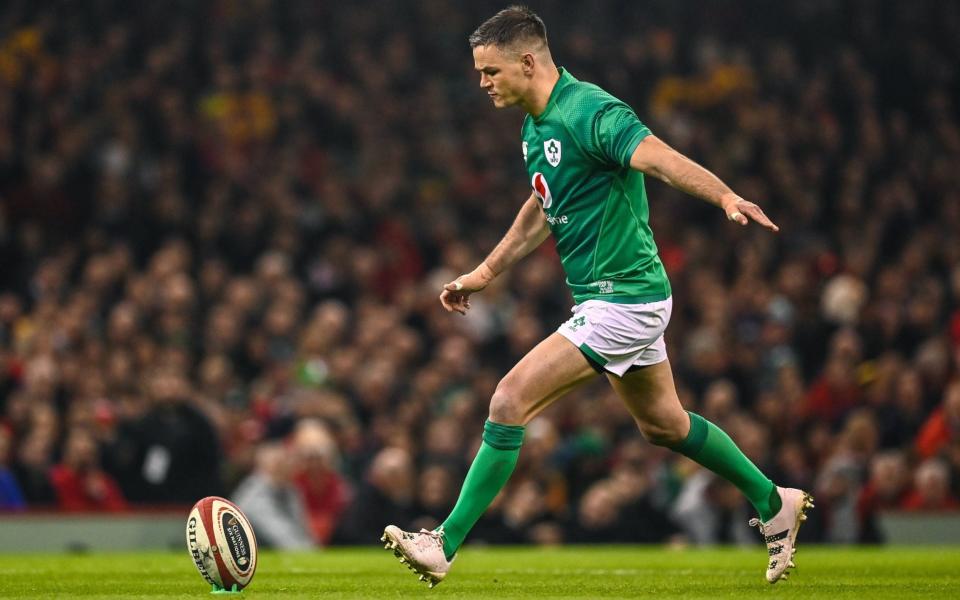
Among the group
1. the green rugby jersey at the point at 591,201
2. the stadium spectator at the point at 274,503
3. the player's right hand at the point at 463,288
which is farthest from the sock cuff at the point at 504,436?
the stadium spectator at the point at 274,503

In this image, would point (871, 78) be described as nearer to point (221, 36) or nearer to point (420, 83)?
point (420, 83)

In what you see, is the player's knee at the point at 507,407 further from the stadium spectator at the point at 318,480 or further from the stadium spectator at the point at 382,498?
the stadium spectator at the point at 318,480

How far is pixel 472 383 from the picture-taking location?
1534 centimetres

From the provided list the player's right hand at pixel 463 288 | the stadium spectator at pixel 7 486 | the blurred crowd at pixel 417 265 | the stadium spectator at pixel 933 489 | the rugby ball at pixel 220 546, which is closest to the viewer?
the rugby ball at pixel 220 546

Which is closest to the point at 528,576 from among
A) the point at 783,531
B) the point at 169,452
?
the point at 783,531

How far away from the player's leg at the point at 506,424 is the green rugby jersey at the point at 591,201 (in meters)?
0.36

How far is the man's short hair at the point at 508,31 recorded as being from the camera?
23.5 ft

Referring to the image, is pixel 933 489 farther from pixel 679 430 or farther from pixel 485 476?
pixel 485 476

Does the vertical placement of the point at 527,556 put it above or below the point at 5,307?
below

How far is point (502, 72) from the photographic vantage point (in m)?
7.17

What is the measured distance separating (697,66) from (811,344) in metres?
6.07

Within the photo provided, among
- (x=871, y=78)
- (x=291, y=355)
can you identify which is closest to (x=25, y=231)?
(x=291, y=355)

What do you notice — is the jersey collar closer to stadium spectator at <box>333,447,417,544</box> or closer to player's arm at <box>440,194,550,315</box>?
player's arm at <box>440,194,550,315</box>

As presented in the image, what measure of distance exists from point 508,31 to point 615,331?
1433 millimetres
